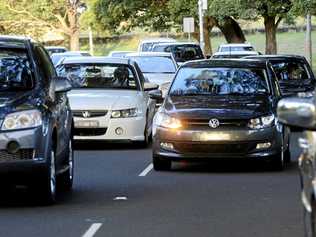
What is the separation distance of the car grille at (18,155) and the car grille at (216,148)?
3.80 m

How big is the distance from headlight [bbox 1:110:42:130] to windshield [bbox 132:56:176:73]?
1528 cm

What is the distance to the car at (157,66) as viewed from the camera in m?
24.3

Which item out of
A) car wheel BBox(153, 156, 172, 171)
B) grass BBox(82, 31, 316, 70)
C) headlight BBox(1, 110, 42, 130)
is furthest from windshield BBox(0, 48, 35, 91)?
grass BBox(82, 31, 316, 70)

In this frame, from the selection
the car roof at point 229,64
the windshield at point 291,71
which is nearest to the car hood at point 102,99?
the car roof at point 229,64

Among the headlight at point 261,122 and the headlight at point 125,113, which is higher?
the headlight at point 261,122

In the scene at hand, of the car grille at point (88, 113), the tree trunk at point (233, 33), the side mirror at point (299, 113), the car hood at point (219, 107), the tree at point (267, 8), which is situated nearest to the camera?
the side mirror at point (299, 113)

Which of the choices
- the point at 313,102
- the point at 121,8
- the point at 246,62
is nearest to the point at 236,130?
the point at 246,62

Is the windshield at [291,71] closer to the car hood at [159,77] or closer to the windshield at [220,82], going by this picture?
the car hood at [159,77]

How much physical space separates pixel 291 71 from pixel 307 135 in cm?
1566

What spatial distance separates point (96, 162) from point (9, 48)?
13.5 feet

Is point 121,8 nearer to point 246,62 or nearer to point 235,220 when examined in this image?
point 246,62

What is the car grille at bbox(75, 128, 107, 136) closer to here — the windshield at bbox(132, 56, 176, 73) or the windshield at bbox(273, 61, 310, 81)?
the windshield at bbox(273, 61, 310, 81)

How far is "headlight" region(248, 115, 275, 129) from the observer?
42.5 feet

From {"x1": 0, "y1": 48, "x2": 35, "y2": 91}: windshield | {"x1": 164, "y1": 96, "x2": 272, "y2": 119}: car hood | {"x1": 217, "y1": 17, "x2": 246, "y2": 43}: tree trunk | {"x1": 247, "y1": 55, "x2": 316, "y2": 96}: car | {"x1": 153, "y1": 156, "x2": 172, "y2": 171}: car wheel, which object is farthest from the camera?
{"x1": 217, "y1": 17, "x2": 246, "y2": 43}: tree trunk
